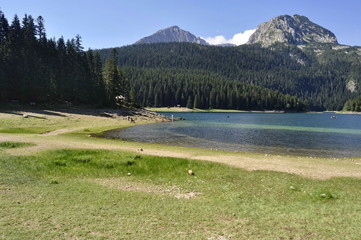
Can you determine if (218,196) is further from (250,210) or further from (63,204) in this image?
(63,204)

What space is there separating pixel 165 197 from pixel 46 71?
3160 inches

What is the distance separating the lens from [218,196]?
48.0 feet

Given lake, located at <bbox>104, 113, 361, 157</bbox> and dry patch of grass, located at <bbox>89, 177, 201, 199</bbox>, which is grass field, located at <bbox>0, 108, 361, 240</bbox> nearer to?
dry patch of grass, located at <bbox>89, 177, 201, 199</bbox>

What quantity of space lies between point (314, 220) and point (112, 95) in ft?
311

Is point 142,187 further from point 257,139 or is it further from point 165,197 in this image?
point 257,139

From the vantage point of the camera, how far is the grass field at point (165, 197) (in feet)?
32.5

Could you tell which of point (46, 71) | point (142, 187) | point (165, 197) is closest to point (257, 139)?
point (142, 187)

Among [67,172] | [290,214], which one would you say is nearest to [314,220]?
[290,214]

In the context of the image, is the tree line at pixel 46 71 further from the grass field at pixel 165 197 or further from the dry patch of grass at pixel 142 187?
the dry patch of grass at pixel 142 187

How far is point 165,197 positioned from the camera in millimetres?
14273

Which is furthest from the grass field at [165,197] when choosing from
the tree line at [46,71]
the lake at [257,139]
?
the tree line at [46,71]

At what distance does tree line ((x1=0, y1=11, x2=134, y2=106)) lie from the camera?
74062 millimetres

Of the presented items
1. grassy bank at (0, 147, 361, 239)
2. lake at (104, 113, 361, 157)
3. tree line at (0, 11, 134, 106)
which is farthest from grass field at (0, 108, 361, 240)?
tree line at (0, 11, 134, 106)

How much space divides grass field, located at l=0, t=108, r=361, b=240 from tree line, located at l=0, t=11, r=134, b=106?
60392 mm
